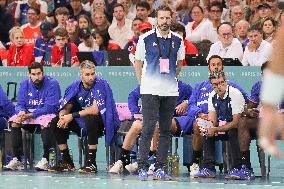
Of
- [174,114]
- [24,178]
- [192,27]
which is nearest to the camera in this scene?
[24,178]

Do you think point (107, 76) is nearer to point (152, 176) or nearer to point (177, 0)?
point (152, 176)

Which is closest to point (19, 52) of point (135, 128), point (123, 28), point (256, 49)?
point (123, 28)

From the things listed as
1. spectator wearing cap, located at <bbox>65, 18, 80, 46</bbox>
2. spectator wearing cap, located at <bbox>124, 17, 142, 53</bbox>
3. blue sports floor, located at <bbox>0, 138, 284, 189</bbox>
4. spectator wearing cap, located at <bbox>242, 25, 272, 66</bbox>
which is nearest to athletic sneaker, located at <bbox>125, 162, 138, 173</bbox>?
blue sports floor, located at <bbox>0, 138, 284, 189</bbox>

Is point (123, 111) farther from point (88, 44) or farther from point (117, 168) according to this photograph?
point (88, 44)

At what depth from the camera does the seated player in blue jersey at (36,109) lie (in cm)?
1329

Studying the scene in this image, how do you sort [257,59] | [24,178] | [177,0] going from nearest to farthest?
[24,178], [257,59], [177,0]

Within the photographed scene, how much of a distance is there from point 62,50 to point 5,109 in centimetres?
217

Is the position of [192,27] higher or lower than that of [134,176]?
higher

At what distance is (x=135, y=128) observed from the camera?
12.7 meters

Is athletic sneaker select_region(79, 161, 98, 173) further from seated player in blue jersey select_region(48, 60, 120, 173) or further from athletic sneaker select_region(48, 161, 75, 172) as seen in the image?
athletic sneaker select_region(48, 161, 75, 172)

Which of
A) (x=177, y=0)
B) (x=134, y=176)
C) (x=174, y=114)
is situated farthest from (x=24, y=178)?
(x=177, y=0)

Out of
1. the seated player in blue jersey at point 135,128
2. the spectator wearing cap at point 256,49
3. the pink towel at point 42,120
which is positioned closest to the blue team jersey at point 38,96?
the pink towel at point 42,120

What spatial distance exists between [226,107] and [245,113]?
37cm

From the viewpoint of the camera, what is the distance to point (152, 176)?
11.8 m
